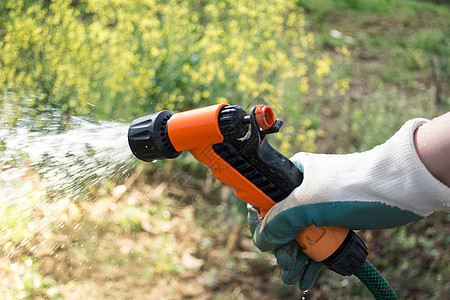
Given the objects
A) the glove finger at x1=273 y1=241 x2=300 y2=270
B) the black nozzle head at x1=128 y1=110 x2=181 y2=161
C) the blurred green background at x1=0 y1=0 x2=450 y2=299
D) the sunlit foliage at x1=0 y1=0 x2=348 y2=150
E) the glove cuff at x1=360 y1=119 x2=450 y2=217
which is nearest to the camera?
the glove cuff at x1=360 y1=119 x2=450 y2=217

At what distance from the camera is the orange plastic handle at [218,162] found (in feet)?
4.17

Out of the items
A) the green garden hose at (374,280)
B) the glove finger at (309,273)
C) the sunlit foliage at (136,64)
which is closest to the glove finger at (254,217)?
the glove finger at (309,273)

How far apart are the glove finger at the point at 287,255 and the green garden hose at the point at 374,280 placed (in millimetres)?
203

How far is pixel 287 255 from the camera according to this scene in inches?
56.8

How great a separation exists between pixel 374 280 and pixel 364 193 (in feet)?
1.16

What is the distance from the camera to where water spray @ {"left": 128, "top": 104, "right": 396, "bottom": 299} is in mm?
Result: 1270

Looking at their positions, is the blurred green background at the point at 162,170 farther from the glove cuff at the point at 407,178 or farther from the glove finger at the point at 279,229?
the glove cuff at the point at 407,178

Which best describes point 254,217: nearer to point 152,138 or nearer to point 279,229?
point 279,229

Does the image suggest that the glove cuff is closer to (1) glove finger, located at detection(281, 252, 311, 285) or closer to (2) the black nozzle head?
(1) glove finger, located at detection(281, 252, 311, 285)

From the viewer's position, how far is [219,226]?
2621 mm

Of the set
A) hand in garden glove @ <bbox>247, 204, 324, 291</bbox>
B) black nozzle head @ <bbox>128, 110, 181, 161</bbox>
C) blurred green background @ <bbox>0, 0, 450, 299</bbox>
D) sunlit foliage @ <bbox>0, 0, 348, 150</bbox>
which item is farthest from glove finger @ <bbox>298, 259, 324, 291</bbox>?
sunlit foliage @ <bbox>0, 0, 348, 150</bbox>

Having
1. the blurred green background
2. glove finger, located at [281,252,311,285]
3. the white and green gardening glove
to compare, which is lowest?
the blurred green background

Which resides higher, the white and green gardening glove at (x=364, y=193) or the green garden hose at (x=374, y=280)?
the white and green gardening glove at (x=364, y=193)

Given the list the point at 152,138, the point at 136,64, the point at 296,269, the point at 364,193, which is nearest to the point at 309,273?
the point at 296,269
